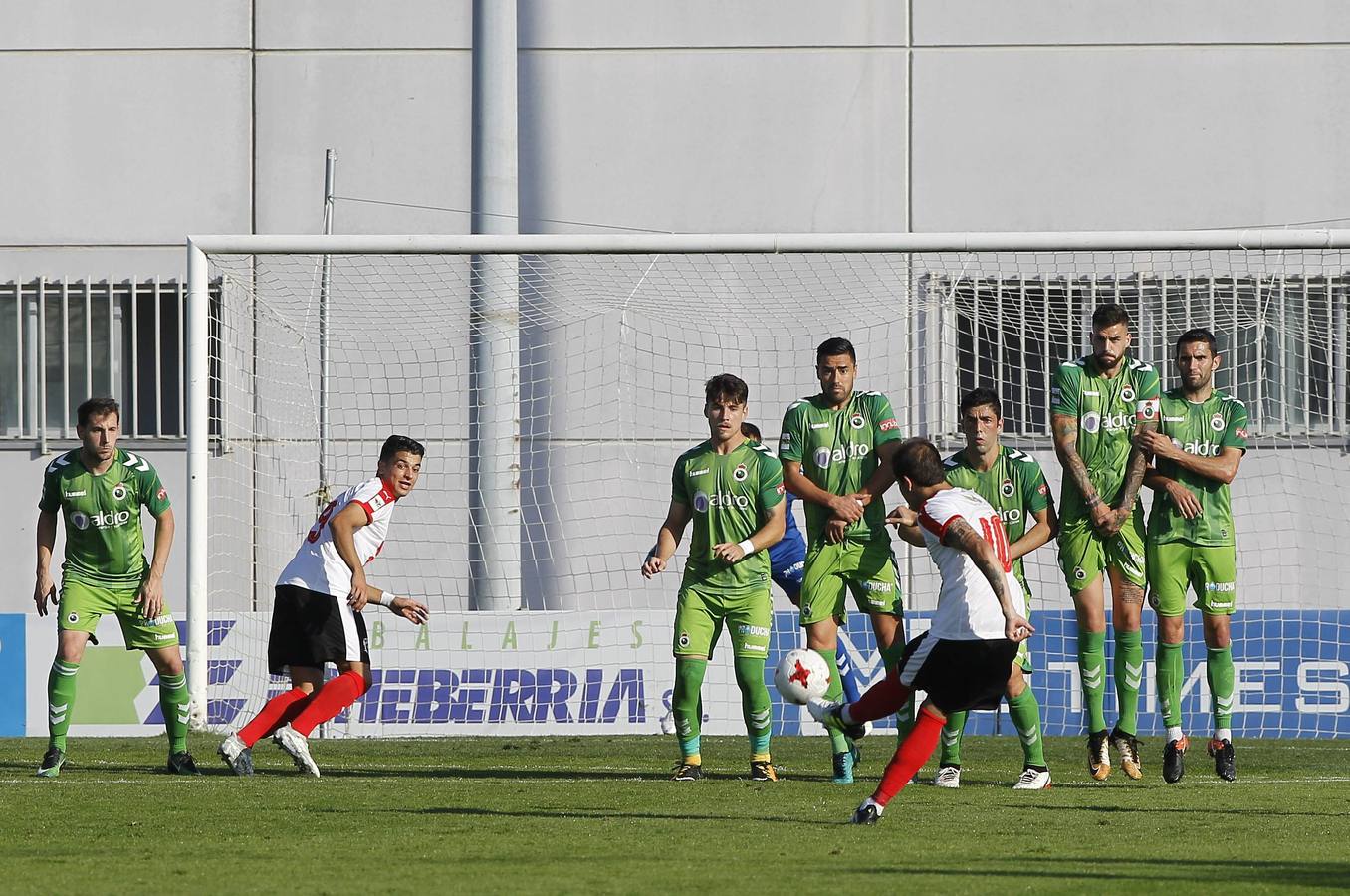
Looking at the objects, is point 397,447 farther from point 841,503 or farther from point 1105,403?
point 1105,403

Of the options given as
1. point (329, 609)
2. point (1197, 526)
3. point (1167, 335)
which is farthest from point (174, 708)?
point (1167, 335)

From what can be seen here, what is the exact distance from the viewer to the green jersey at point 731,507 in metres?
8.52

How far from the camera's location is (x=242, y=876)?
5.33 meters

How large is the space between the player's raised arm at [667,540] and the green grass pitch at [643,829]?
100 cm

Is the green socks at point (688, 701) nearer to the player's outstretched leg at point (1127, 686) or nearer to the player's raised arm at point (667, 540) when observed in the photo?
the player's raised arm at point (667, 540)

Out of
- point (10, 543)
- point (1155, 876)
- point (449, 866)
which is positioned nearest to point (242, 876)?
point (449, 866)

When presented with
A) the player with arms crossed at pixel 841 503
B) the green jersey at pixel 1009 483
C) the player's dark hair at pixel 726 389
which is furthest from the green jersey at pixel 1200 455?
the player's dark hair at pixel 726 389

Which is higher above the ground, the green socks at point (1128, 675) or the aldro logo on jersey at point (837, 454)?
the aldro logo on jersey at point (837, 454)

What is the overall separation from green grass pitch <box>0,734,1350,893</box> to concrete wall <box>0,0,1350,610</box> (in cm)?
589

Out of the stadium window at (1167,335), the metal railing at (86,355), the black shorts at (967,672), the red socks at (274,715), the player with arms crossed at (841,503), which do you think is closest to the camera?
the black shorts at (967,672)

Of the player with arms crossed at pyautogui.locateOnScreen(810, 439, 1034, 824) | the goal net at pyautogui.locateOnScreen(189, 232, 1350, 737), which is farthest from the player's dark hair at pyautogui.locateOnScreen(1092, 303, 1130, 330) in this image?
the goal net at pyautogui.locateOnScreen(189, 232, 1350, 737)

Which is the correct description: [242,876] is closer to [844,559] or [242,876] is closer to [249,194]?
[844,559]

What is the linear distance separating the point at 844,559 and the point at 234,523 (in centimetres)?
639

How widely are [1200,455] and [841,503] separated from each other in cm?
180
